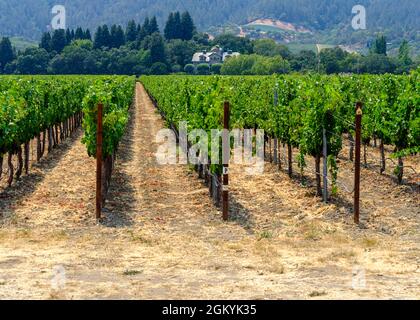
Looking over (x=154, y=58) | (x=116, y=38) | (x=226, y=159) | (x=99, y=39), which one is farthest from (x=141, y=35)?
(x=226, y=159)

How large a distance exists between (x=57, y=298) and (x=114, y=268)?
1844 millimetres

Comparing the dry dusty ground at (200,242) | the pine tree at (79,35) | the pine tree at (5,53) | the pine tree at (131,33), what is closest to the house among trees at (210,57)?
the pine tree at (131,33)

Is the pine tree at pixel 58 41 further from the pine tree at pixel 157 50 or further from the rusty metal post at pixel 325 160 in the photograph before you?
the rusty metal post at pixel 325 160

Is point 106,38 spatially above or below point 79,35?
below

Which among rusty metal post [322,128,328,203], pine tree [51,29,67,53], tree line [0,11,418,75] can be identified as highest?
pine tree [51,29,67,53]

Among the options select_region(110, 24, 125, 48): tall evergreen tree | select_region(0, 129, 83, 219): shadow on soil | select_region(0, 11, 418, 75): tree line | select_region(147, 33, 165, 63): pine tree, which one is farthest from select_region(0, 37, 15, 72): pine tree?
select_region(0, 129, 83, 219): shadow on soil

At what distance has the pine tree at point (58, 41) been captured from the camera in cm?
17425

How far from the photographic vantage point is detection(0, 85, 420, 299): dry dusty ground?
9.91m

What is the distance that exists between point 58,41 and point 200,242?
17131 centimetres

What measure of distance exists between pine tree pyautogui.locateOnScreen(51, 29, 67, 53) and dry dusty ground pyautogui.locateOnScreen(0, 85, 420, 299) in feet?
530

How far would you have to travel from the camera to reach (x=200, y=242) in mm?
12930

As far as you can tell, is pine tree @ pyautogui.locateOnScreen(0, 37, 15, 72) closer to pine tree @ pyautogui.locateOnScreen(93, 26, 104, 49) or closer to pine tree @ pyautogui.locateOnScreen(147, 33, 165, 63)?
pine tree @ pyautogui.locateOnScreen(93, 26, 104, 49)

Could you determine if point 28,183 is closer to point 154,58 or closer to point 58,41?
point 154,58

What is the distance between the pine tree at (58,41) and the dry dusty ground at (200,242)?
161 m
